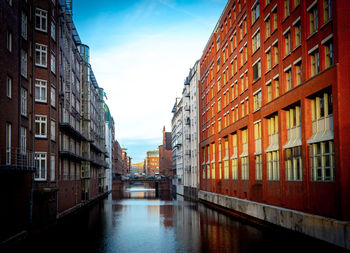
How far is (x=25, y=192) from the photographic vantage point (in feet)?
85.7

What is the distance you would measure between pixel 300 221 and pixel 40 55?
23108mm

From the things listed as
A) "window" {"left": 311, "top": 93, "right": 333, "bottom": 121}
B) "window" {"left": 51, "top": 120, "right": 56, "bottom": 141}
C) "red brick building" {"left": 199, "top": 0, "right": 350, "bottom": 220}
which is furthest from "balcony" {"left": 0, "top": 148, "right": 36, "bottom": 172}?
"window" {"left": 311, "top": 93, "right": 333, "bottom": 121}

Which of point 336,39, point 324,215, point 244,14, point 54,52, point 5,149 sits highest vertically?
point 244,14

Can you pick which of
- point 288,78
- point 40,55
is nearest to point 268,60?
point 288,78

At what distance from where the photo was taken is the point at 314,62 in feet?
82.6

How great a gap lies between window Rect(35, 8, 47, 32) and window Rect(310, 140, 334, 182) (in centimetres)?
2277

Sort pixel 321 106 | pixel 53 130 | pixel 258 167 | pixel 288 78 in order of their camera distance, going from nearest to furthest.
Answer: pixel 321 106
pixel 288 78
pixel 53 130
pixel 258 167

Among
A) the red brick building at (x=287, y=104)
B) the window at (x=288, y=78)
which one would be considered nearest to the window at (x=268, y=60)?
the red brick building at (x=287, y=104)

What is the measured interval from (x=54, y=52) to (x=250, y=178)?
2092cm

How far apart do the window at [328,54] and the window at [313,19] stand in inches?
73.7

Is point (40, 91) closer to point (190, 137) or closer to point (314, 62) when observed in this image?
point (314, 62)

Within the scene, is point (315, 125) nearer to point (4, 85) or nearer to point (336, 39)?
point (336, 39)

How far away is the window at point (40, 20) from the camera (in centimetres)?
3344

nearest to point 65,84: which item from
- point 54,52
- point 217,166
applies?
point 54,52
